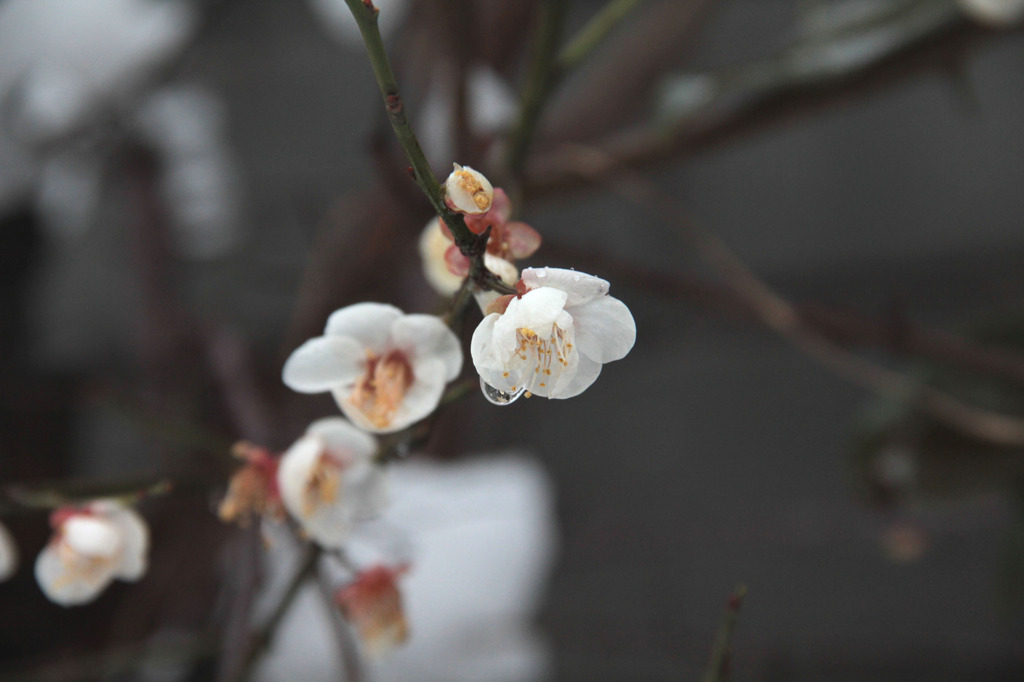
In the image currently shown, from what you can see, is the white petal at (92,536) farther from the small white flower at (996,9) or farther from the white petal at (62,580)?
the small white flower at (996,9)

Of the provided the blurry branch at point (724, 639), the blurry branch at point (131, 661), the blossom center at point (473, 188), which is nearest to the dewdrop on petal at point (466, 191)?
the blossom center at point (473, 188)

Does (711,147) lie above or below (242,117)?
below

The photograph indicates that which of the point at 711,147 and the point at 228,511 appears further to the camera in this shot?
the point at 711,147

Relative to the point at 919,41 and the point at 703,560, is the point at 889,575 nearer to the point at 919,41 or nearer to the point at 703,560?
the point at 703,560

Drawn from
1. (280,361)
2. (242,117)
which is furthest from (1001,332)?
(242,117)

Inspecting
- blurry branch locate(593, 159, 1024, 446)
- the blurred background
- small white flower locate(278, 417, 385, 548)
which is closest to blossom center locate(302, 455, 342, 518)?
small white flower locate(278, 417, 385, 548)

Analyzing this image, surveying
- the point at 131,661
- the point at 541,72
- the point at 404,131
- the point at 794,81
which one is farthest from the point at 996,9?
the point at 131,661
